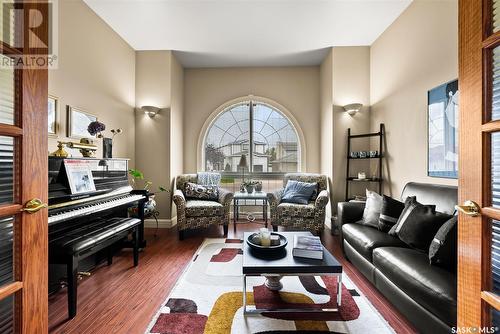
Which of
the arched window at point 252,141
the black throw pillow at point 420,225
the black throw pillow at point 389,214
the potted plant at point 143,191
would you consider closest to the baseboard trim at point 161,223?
the potted plant at point 143,191

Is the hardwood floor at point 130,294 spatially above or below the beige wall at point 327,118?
below

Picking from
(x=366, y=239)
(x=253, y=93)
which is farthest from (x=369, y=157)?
(x=253, y=93)

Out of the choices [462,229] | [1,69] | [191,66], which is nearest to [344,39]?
[191,66]

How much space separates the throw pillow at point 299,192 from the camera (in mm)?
3600

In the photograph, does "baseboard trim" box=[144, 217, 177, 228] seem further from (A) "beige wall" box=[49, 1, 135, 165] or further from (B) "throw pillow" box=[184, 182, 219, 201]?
(A) "beige wall" box=[49, 1, 135, 165]

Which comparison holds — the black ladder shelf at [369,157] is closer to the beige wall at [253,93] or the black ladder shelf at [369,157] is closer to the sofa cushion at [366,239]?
the beige wall at [253,93]

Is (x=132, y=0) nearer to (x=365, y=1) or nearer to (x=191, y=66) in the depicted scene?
Answer: (x=191, y=66)

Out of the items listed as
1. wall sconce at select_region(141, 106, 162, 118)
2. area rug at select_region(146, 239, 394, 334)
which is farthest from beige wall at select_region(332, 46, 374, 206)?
wall sconce at select_region(141, 106, 162, 118)

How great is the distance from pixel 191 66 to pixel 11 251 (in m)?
4.31

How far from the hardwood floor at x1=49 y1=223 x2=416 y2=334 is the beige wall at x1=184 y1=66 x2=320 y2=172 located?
2192 mm

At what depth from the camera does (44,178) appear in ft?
3.14

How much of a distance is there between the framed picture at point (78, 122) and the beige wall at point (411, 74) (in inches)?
156

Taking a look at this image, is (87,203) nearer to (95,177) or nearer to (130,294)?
(95,177)

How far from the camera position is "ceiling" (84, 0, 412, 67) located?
276cm
